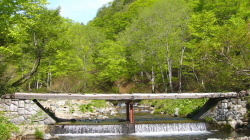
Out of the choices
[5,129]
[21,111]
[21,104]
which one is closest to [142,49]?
[21,104]

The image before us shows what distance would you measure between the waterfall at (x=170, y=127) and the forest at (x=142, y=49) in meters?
3.14

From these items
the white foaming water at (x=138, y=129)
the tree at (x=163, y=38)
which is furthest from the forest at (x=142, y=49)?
the white foaming water at (x=138, y=129)

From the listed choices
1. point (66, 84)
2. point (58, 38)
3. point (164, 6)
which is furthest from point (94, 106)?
point (164, 6)

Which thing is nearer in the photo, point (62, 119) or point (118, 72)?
point (62, 119)

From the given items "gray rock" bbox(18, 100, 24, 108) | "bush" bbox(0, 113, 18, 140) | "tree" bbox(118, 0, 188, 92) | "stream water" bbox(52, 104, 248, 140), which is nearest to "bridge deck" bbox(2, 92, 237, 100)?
"gray rock" bbox(18, 100, 24, 108)

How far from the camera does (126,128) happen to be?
45.2ft

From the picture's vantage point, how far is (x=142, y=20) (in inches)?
1286

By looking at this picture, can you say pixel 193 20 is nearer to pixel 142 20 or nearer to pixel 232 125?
pixel 142 20

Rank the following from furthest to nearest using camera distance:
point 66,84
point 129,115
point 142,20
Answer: point 142,20, point 66,84, point 129,115

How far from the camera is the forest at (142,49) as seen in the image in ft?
46.8

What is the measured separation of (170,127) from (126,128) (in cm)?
251

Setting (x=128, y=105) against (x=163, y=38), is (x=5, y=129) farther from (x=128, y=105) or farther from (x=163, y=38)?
(x=163, y=38)

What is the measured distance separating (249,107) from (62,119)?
1146cm

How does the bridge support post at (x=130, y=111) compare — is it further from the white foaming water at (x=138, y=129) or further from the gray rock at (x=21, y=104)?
the gray rock at (x=21, y=104)
